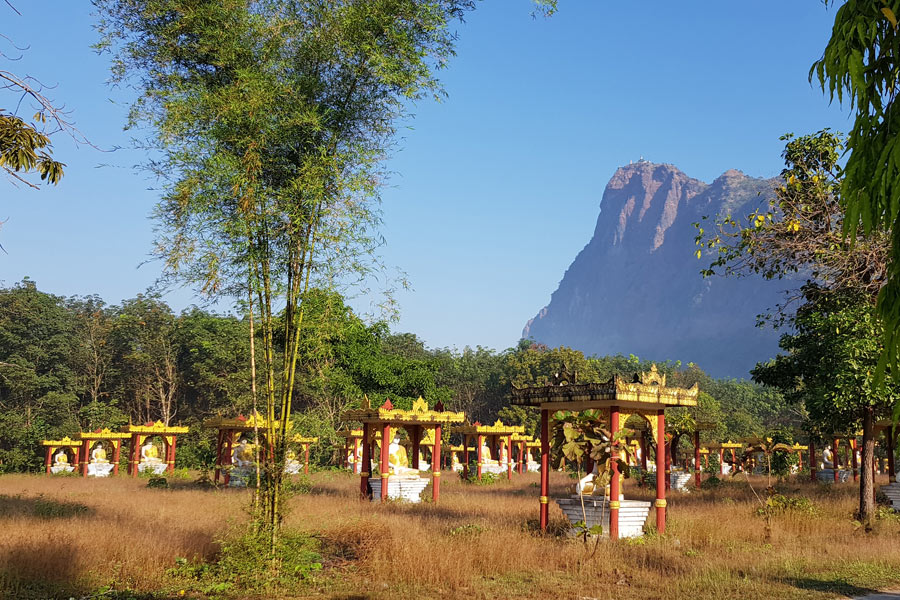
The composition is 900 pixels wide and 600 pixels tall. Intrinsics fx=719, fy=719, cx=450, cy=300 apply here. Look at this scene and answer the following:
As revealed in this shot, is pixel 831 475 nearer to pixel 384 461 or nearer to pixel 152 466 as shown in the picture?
pixel 384 461

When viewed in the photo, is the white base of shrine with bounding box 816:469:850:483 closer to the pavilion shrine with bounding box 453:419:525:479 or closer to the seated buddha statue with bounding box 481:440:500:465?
the pavilion shrine with bounding box 453:419:525:479

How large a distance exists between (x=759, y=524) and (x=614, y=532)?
392cm

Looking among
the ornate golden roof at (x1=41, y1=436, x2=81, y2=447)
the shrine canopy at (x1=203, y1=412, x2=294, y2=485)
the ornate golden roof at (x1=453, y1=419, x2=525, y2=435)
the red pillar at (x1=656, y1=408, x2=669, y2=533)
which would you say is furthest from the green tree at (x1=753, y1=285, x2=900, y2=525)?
the ornate golden roof at (x1=41, y1=436, x2=81, y2=447)

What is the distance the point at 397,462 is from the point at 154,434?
692 inches

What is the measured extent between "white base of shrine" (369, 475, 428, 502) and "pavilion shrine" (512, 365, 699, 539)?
765 cm

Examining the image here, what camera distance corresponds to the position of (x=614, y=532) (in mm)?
12648

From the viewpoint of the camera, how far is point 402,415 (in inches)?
822

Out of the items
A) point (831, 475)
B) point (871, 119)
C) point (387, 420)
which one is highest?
point (871, 119)

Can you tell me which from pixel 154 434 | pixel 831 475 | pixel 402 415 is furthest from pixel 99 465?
pixel 831 475

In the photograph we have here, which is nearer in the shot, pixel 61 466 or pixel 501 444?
pixel 61 466

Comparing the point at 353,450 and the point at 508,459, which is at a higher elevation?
the point at 508,459

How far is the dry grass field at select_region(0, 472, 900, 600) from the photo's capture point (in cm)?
904

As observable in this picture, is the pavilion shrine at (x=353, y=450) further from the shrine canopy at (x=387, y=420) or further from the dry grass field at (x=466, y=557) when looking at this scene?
the dry grass field at (x=466, y=557)

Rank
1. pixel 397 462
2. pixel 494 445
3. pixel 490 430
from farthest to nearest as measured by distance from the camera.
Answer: pixel 494 445 < pixel 490 430 < pixel 397 462
